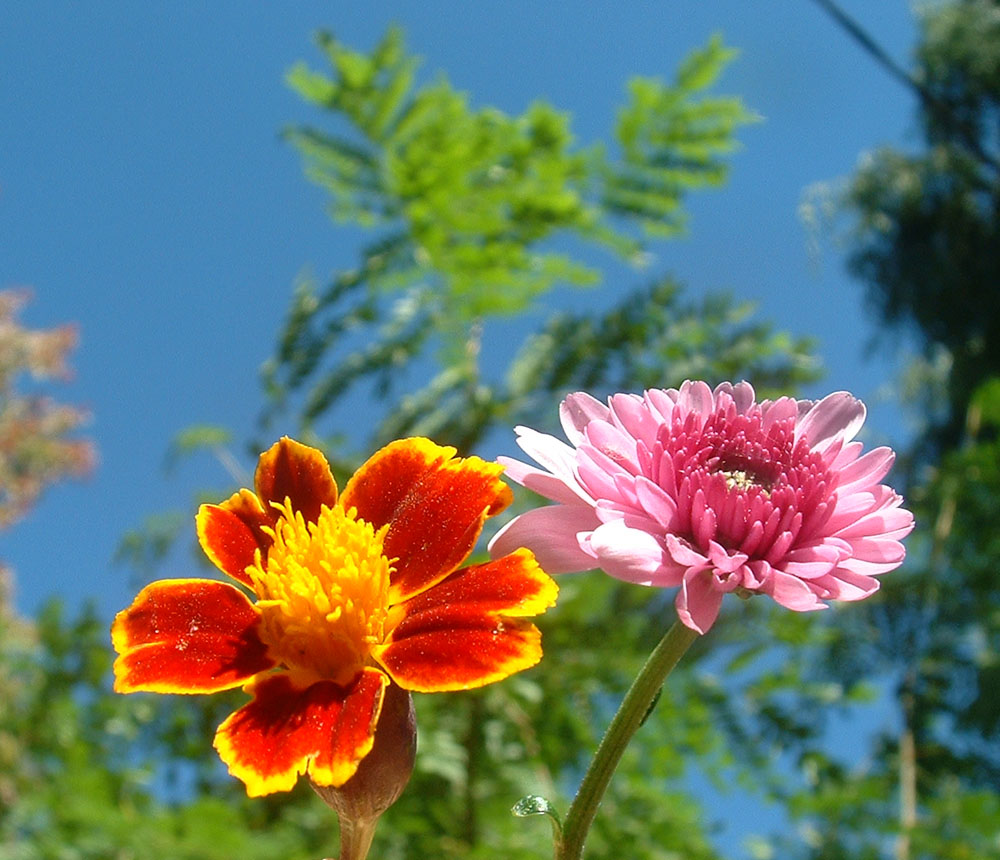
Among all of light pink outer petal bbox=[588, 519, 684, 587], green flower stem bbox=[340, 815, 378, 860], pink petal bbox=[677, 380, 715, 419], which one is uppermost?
pink petal bbox=[677, 380, 715, 419]

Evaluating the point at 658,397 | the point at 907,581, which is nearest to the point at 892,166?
the point at 907,581

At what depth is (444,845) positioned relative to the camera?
1.31 meters

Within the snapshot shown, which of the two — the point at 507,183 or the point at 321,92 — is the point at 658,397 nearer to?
the point at 507,183

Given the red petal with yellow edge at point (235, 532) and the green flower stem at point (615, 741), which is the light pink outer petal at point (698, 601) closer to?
the green flower stem at point (615, 741)

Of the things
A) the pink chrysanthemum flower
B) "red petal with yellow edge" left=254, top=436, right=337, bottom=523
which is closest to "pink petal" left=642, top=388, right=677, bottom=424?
the pink chrysanthemum flower

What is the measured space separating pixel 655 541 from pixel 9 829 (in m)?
1.52

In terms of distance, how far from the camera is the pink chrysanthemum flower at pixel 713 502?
0.30 m

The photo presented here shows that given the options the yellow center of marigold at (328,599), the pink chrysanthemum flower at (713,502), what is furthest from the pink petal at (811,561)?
the yellow center of marigold at (328,599)

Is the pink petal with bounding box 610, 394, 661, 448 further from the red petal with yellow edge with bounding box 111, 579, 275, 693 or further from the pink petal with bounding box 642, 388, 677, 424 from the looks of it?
the red petal with yellow edge with bounding box 111, 579, 275, 693

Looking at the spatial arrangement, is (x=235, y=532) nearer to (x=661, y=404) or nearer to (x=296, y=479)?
(x=296, y=479)

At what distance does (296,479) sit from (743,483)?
0.48 feet

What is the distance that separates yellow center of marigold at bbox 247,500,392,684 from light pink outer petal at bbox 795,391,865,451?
0.48 ft

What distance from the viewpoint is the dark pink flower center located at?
12.7 inches

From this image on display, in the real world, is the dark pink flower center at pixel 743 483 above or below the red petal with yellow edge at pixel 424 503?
above
